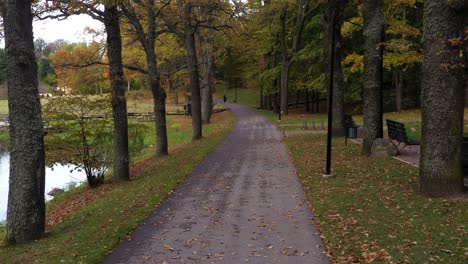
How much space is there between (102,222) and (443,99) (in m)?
6.63

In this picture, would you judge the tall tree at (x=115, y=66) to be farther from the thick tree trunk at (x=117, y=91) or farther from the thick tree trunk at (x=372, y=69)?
the thick tree trunk at (x=372, y=69)

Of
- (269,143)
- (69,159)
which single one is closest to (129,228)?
(69,159)

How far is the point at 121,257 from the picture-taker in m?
6.39

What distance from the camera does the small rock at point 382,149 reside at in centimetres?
1344

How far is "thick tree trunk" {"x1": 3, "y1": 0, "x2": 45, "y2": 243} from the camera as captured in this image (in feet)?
24.8

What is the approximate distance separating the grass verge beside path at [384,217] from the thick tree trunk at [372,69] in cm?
179

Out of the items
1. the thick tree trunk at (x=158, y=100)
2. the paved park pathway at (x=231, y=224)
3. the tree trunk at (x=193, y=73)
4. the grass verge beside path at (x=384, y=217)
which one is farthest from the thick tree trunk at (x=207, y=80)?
the grass verge beside path at (x=384, y=217)

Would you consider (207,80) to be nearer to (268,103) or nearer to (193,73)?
(193,73)

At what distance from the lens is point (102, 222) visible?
840cm

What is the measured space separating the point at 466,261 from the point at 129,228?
17.0 ft

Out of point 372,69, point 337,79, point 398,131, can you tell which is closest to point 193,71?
point 337,79

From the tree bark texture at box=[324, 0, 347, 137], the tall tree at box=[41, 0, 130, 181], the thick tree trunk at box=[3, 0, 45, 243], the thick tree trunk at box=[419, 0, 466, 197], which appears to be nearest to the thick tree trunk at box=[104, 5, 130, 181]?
the tall tree at box=[41, 0, 130, 181]

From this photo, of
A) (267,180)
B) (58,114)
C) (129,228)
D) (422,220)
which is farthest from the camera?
(58,114)

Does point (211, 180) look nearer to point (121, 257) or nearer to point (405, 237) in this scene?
point (121, 257)
